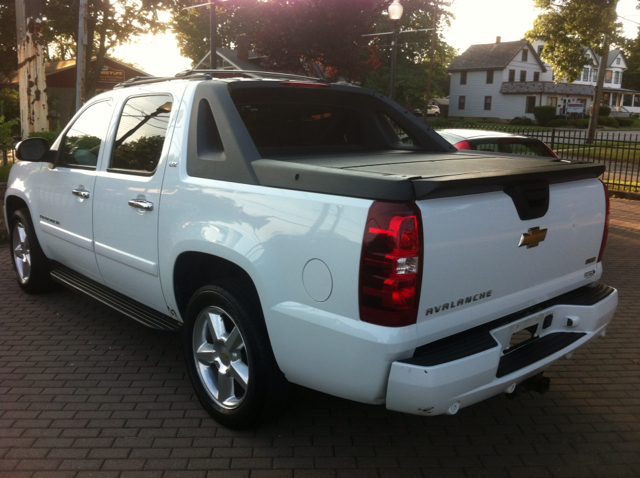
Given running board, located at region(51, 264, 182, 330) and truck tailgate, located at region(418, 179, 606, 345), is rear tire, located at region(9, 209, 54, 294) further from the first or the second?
truck tailgate, located at region(418, 179, 606, 345)

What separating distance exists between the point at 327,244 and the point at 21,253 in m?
4.47

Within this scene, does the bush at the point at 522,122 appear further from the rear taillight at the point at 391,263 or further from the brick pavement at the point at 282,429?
the rear taillight at the point at 391,263

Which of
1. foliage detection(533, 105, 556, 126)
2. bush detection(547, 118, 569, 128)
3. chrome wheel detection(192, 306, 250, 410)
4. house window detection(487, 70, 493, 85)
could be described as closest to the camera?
chrome wheel detection(192, 306, 250, 410)

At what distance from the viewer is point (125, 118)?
4301 mm

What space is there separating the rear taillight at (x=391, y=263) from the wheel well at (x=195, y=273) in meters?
0.99

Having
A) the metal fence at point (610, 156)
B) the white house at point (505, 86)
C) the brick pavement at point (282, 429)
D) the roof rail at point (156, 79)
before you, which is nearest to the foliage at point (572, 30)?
the metal fence at point (610, 156)

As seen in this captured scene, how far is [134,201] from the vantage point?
12.8 ft

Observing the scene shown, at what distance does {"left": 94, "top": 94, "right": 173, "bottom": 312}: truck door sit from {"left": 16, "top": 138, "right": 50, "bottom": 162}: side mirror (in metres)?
1.01

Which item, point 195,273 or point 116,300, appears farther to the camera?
point 116,300

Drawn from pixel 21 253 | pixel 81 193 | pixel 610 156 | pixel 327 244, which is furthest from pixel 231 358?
pixel 610 156

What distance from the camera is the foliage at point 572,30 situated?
22.0 metres

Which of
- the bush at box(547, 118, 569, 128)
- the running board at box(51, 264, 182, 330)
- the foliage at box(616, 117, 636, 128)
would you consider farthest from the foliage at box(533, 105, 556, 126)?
the running board at box(51, 264, 182, 330)

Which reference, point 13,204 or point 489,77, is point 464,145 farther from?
point 489,77

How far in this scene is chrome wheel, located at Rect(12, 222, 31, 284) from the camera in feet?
19.1
